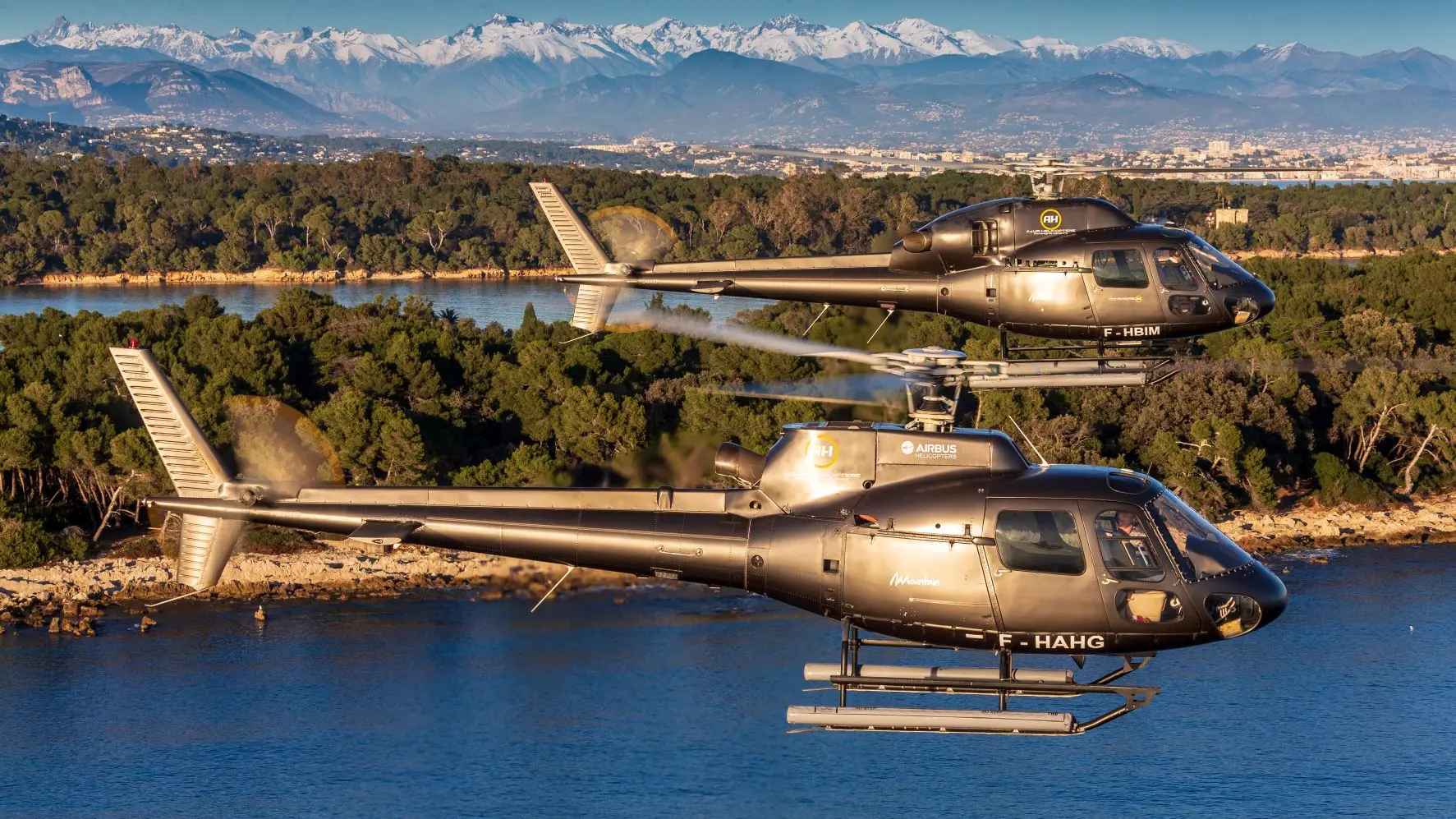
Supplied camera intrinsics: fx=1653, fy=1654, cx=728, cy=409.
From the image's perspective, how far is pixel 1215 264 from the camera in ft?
58.7

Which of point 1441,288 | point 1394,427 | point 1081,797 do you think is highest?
point 1441,288

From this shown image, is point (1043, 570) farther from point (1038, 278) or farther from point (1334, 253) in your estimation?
point (1334, 253)

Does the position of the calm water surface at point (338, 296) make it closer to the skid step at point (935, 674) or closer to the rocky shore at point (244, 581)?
the rocky shore at point (244, 581)

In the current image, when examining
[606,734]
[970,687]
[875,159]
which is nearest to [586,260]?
[875,159]

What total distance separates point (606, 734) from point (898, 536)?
17.2 metres

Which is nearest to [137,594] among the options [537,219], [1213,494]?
[1213,494]

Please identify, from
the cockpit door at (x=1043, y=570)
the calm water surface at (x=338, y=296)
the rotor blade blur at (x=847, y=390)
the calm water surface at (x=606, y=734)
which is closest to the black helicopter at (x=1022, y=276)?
the rotor blade blur at (x=847, y=390)

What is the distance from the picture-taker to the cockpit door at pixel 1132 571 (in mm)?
13281

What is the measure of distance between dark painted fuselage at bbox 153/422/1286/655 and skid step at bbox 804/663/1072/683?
271mm

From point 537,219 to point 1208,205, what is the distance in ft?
121

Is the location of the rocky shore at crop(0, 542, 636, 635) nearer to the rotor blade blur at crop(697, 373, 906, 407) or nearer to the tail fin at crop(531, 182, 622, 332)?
the tail fin at crop(531, 182, 622, 332)

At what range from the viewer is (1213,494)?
43.2m

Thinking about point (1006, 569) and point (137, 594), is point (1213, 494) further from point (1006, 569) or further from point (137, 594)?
point (1006, 569)

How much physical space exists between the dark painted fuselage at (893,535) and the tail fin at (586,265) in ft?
12.4
